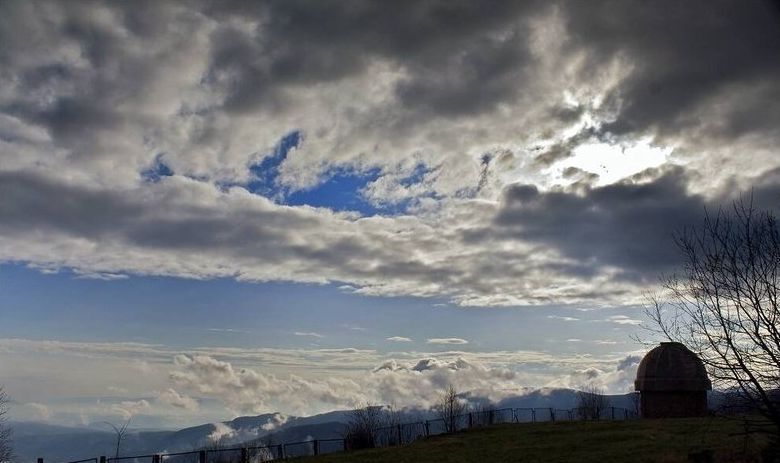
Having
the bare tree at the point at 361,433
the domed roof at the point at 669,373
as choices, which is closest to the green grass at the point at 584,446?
the bare tree at the point at 361,433

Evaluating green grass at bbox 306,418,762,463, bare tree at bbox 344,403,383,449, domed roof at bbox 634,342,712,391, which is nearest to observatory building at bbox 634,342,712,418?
domed roof at bbox 634,342,712,391

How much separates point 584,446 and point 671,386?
29.7 m

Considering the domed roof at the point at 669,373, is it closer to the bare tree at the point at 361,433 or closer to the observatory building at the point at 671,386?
the observatory building at the point at 671,386

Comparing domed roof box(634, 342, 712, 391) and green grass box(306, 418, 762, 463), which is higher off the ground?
domed roof box(634, 342, 712, 391)

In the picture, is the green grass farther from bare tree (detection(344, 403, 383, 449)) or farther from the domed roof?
the domed roof

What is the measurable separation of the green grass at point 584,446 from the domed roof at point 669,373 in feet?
46.1

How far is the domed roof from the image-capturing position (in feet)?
200

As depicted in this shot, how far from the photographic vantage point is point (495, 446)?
1699 inches

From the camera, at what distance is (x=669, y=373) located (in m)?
62.4

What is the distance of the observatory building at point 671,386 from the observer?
61.0 meters

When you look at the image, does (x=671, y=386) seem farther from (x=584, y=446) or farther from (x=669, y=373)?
(x=584, y=446)

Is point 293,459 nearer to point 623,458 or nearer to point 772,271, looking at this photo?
point 623,458

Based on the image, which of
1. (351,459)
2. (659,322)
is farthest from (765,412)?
(351,459)

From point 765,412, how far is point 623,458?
13.2m
